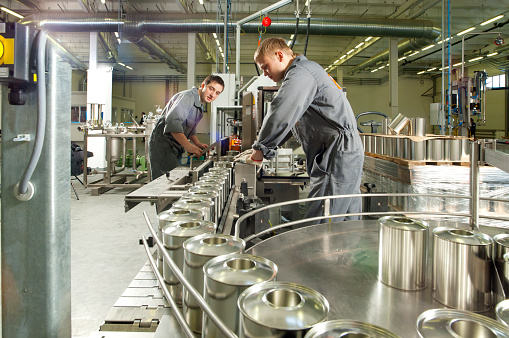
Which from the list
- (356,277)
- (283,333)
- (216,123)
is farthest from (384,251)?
(216,123)

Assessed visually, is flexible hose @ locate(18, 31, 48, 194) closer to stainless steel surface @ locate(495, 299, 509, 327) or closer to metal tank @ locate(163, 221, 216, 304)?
metal tank @ locate(163, 221, 216, 304)

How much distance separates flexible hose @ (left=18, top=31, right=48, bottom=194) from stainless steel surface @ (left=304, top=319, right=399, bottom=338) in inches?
31.6

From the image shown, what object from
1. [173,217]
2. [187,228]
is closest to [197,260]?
[187,228]

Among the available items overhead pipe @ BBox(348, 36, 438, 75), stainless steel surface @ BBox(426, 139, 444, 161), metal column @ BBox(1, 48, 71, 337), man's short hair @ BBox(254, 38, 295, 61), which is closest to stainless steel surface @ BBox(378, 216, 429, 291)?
metal column @ BBox(1, 48, 71, 337)

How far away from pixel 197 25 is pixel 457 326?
25.8 ft

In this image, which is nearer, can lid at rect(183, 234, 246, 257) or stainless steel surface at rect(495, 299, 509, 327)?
stainless steel surface at rect(495, 299, 509, 327)

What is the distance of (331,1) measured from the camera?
802 centimetres

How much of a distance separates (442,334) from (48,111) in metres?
0.99

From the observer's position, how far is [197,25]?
735cm

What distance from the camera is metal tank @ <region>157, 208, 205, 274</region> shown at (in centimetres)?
85

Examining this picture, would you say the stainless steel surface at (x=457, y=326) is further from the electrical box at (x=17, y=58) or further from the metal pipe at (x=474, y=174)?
the electrical box at (x=17, y=58)

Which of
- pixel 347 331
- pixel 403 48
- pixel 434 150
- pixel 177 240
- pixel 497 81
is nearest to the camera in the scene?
pixel 347 331

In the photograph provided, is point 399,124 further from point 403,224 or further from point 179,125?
point 403,224

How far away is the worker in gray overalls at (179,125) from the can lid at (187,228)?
6.57 feet
